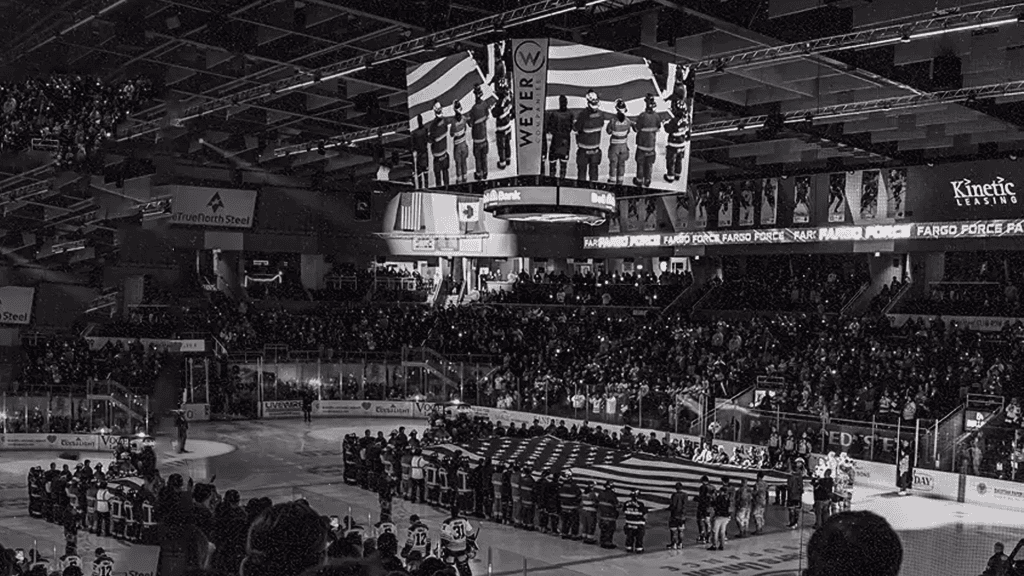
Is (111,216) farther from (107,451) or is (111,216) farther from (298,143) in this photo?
(107,451)

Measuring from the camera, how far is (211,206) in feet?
138

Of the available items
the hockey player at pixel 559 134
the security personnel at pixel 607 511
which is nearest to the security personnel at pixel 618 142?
the hockey player at pixel 559 134

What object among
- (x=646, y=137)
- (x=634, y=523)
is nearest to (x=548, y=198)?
(x=646, y=137)

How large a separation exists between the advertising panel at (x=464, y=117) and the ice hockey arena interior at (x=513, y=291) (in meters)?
0.08

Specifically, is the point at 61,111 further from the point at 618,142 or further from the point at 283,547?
the point at 283,547

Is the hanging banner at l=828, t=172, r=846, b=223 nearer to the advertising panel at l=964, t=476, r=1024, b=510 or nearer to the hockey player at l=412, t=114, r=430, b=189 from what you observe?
the advertising panel at l=964, t=476, r=1024, b=510

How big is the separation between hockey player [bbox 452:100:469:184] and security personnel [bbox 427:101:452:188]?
0.22 metres

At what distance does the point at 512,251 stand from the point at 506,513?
29.8m

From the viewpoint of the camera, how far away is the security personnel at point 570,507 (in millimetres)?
18172

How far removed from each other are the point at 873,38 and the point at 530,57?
6324 millimetres

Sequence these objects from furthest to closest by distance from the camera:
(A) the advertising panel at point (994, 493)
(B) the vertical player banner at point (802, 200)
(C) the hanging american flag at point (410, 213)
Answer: (C) the hanging american flag at point (410, 213)
(B) the vertical player banner at point (802, 200)
(A) the advertising panel at point (994, 493)

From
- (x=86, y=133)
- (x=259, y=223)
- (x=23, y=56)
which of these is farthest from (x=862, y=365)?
(x=259, y=223)

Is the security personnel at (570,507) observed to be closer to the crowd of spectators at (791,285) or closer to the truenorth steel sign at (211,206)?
the crowd of spectators at (791,285)

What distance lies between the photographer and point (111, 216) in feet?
125
